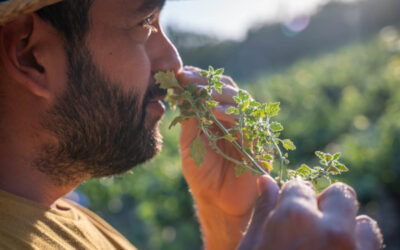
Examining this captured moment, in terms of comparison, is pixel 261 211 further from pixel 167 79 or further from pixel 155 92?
pixel 155 92

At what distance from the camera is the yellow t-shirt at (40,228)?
4.60 ft

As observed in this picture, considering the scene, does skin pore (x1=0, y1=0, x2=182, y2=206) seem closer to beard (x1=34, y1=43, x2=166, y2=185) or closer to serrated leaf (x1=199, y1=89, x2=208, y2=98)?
beard (x1=34, y1=43, x2=166, y2=185)

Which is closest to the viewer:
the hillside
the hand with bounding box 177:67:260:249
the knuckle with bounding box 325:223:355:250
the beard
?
the knuckle with bounding box 325:223:355:250

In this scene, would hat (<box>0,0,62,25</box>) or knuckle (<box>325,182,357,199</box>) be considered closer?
knuckle (<box>325,182,357,199</box>)

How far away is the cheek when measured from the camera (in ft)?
5.85

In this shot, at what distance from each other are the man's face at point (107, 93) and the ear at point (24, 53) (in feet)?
0.37

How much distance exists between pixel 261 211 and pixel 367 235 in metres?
0.32

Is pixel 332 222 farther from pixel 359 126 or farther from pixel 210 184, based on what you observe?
pixel 359 126

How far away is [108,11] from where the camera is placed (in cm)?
178

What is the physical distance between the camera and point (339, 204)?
1.18 meters

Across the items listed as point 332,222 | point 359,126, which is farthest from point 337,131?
point 332,222

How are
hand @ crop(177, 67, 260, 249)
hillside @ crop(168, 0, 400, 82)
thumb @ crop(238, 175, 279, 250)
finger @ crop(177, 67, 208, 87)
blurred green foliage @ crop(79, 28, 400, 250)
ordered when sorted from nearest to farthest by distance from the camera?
1. thumb @ crop(238, 175, 279, 250)
2. finger @ crop(177, 67, 208, 87)
3. hand @ crop(177, 67, 260, 249)
4. blurred green foliage @ crop(79, 28, 400, 250)
5. hillside @ crop(168, 0, 400, 82)

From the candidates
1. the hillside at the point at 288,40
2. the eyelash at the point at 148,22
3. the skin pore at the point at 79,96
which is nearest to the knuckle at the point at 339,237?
the skin pore at the point at 79,96

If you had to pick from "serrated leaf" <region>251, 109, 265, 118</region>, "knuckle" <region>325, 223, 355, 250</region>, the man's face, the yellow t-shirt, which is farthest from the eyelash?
"knuckle" <region>325, 223, 355, 250</region>
